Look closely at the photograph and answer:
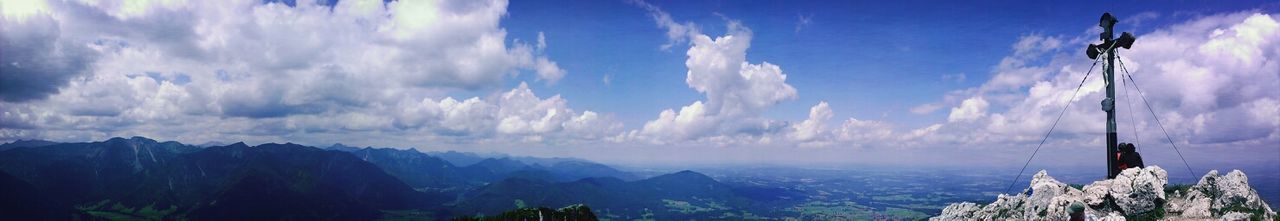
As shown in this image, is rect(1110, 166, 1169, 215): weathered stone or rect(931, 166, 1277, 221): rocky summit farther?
rect(1110, 166, 1169, 215): weathered stone

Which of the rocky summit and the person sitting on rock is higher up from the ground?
the person sitting on rock

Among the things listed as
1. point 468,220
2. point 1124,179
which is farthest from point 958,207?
point 468,220

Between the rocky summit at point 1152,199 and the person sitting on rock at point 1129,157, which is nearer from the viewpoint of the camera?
the rocky summit at point 1152,199

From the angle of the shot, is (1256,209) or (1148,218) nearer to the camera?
(1256,209)

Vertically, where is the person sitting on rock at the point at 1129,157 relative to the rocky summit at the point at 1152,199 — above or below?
above

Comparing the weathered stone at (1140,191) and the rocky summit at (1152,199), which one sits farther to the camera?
the weathered stone at (1140,191)

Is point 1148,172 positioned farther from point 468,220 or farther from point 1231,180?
point 468,220

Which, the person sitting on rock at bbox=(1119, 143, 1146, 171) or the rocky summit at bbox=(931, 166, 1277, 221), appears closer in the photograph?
the rocky summit at bbox=(931, 166, 1277, 221)

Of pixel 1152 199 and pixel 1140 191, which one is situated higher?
pixel 1140 191
